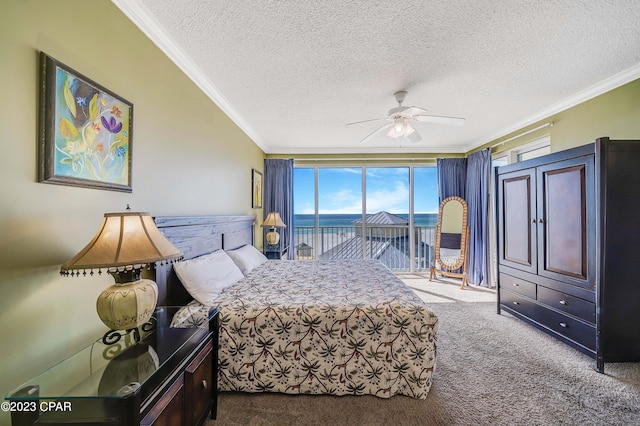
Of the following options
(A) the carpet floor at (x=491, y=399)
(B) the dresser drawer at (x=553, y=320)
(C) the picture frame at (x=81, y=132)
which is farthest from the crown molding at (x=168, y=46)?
(B) the dresser drawer at (x=553, y=320)

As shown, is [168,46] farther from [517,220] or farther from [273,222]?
[517,220]

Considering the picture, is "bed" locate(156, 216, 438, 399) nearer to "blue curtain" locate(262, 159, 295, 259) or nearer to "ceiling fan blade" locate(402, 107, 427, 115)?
"ceiling fan blade" locate(402, 107, 427, 115)

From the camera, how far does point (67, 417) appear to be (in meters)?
0.84

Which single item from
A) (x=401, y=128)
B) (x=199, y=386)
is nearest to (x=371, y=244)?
(x=401, y=128)

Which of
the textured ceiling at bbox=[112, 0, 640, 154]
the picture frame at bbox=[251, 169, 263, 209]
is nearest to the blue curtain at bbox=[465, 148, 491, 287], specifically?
the textured ceiling at bbox=[112, 0, 640, 154]

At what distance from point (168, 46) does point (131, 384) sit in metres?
2.11

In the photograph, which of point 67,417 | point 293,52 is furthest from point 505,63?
point 67,417

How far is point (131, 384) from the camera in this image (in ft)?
2.98

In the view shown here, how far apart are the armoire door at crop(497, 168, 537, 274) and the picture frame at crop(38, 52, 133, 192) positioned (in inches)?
142

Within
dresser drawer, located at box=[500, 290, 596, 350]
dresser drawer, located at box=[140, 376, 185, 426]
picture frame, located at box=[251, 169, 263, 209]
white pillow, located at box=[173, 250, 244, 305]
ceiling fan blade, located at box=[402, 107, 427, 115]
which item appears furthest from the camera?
picture frame, located at box=[251, 169, 263, 209]

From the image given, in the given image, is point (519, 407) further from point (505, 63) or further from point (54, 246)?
point (54, 246)

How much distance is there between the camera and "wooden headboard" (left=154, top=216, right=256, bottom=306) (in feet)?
6.01

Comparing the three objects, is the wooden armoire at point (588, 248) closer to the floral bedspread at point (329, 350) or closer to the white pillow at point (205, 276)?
the floral bedspread at point (329, 350)

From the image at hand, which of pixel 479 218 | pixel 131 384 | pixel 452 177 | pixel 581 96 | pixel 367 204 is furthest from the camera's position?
pixel 367 204
